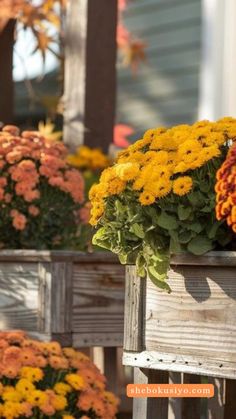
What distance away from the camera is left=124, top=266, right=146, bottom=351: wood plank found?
294 centimetres

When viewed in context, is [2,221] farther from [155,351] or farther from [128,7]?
[128,7]

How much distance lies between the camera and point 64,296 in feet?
13.5

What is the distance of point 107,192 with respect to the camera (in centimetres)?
292

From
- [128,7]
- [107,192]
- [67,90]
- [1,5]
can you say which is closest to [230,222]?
[107,192]

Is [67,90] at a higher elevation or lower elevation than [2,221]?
higher

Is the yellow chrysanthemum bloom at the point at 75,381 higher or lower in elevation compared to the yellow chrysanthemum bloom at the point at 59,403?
higher

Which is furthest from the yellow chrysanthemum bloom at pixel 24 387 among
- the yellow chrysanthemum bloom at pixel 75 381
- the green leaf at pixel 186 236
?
the green leaf at pixel 186 236

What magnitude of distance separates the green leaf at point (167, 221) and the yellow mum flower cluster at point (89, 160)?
2878 millimetres

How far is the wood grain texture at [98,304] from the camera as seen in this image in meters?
4.17

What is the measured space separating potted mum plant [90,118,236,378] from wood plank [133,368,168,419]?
0.05 m

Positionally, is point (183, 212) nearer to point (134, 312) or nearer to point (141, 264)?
point (141, 264)

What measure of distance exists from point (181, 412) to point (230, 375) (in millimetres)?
680

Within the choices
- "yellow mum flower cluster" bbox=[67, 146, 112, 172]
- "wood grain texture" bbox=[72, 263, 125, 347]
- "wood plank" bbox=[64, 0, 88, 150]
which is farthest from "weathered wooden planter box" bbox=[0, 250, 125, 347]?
"wood plank" bbox=[64, 0, 88, 150]

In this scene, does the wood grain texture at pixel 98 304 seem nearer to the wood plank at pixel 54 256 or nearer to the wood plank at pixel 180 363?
the wood plank at pixel 54 256
